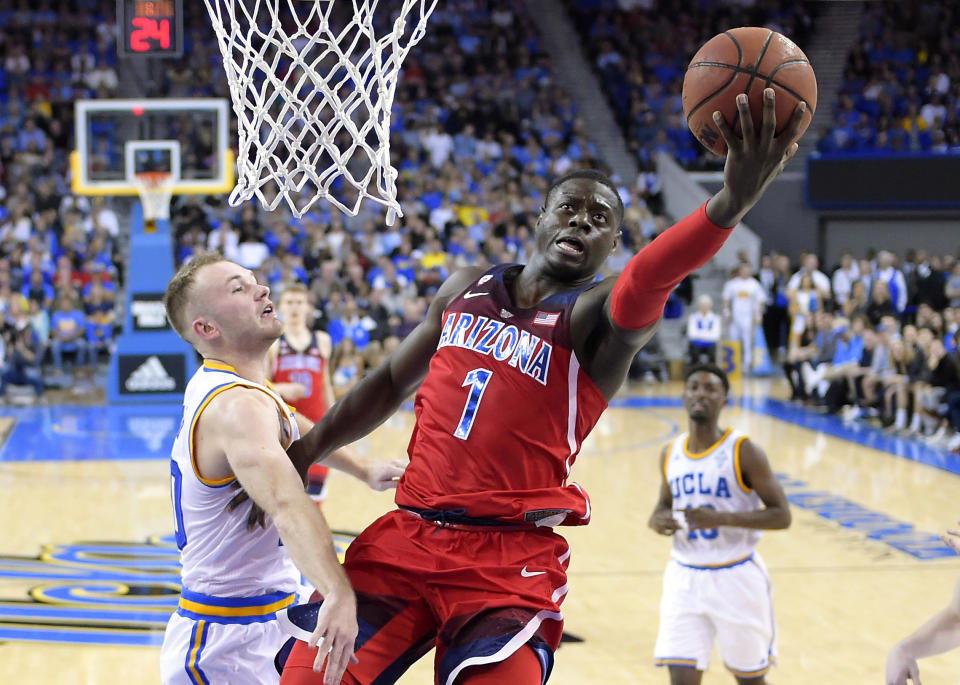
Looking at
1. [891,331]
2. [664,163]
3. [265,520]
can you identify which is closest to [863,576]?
[265,520]

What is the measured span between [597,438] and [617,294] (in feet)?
Result: 32.7

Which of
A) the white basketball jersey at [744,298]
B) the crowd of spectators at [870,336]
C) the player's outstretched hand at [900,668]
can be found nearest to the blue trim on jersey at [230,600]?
the player's outstretched hand at [900,668]

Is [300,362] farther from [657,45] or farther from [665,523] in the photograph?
[657,45]

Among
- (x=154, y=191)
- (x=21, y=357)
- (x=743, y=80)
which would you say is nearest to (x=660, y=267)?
(x=743, y=80)

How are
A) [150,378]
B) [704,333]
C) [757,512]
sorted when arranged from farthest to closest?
[704,333], [150,378], [757,512]

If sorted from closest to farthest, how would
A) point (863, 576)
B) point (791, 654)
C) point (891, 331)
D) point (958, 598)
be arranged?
point (958, 598) < point (791, 654) < point (863, 576) < point (891, 331)

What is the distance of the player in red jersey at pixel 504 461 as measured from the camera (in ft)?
9.26

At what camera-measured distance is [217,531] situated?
3.52 meters

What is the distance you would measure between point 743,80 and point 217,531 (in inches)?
78.7

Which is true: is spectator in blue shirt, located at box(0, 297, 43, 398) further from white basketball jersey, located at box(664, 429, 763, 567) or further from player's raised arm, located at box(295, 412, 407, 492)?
player's raised arm, located at box(295, 412, 407, 492)

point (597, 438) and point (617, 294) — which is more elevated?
point (617, 294)

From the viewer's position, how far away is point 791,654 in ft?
19.4

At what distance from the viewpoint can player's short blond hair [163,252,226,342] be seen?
3539mm

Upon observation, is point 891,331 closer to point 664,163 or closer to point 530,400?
point 664,163
